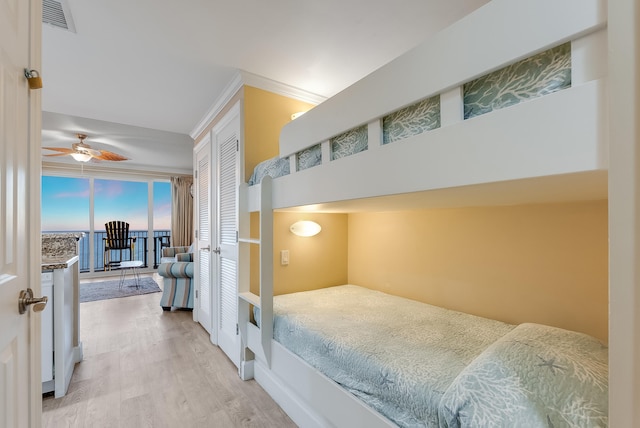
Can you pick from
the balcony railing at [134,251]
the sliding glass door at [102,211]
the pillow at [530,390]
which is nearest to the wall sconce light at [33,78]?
the pillow at [530,390]

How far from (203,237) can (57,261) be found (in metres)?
1.37

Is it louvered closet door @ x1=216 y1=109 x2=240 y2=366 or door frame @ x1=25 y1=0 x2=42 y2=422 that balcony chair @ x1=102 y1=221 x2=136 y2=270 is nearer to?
louvered closet door @ x1=216 y1=109 x2=240 y2=366

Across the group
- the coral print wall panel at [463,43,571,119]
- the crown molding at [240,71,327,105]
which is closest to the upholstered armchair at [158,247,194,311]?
the crown molding at [240,71,327,105]

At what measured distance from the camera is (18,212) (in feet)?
2.97

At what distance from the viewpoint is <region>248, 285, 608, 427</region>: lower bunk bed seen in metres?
0.75

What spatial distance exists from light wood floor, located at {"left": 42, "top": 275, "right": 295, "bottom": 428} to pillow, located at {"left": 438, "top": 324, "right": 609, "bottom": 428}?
4.20 feet

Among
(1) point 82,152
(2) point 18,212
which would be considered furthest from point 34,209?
(1) point 82,152

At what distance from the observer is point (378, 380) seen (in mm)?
1104

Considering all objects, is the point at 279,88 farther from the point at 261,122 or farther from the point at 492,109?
the point at 492,109

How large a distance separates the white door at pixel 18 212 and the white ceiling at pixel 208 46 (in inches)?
31.7

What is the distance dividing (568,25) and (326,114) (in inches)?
34.9

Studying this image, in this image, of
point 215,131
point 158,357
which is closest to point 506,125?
point 215,131

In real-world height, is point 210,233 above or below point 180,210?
below

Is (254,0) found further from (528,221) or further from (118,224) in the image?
(118,224)
